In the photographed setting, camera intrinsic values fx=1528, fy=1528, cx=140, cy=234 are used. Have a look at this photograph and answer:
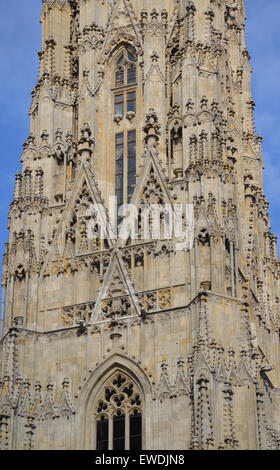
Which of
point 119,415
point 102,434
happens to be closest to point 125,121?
point 119,415

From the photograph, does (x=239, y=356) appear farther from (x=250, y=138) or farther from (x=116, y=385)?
(x=250, y=138)

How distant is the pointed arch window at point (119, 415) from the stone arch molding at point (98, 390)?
127mm

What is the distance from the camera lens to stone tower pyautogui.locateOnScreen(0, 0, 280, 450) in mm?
40406

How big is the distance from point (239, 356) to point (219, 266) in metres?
2.73

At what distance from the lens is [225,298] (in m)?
41.1

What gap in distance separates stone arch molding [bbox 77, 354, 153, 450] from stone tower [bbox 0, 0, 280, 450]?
0.13 feet

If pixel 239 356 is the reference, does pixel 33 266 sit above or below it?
above

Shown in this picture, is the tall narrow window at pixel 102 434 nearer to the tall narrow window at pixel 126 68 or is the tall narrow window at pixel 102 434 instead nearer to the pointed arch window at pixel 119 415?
the pointed arch window at pixel 119 415

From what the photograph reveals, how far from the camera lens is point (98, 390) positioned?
41.3 meters

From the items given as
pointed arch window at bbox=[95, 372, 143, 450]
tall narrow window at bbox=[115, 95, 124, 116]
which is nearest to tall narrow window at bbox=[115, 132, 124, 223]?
tall narrow window at bbox=[115, 95, 124, 116]

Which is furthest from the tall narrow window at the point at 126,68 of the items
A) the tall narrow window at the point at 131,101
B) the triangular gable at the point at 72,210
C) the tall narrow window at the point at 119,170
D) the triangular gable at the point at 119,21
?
the triangular gable at the point at 72,210

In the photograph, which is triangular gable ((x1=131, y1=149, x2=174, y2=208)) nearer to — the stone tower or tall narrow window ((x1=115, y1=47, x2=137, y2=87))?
the stone tower

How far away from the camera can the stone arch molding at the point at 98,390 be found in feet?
133
